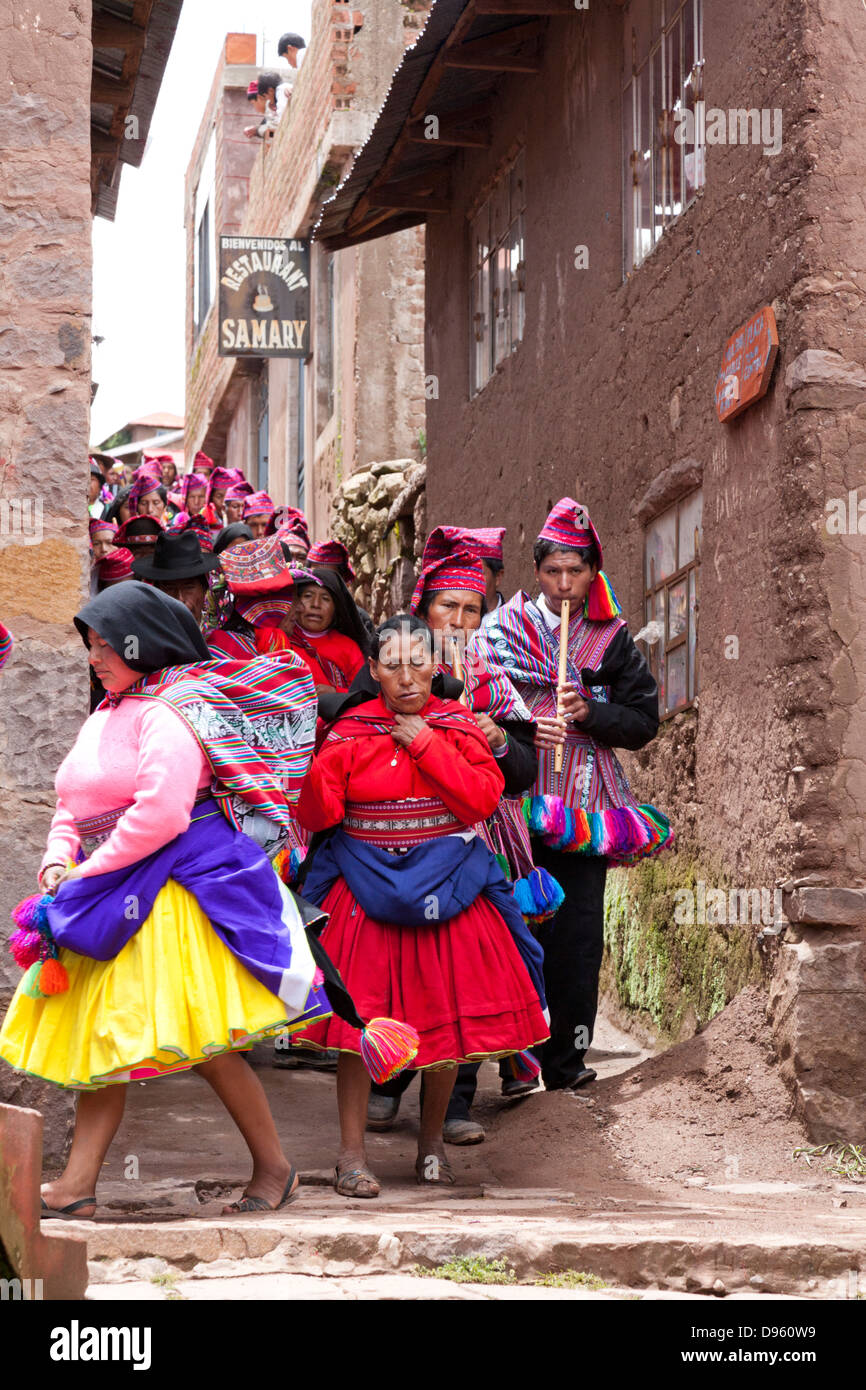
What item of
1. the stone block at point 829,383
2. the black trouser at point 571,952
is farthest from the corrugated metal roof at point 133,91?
the black trouser at point 571,952

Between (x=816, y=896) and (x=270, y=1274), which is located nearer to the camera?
(x=270, y=1274)

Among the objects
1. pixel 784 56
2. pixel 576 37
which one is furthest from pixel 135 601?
pixel 576 37

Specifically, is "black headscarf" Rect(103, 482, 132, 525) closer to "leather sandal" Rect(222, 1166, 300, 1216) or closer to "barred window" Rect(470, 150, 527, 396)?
"barred window" Rect(470, 150, 527, 396)

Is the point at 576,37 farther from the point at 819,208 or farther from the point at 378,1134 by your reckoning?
the point at 378,1134

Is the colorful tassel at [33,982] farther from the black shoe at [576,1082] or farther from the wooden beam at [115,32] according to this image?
the wooden beam at [115,32]

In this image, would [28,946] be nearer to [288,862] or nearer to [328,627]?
[288,862]

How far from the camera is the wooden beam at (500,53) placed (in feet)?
33.3

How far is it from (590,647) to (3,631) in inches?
90.9

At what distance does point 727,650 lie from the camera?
682 centimetres

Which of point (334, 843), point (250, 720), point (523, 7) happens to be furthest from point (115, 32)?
point (250, 720)

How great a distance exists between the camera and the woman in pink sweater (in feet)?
14.1

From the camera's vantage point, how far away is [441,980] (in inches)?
203

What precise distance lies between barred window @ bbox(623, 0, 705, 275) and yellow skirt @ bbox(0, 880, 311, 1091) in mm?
4416

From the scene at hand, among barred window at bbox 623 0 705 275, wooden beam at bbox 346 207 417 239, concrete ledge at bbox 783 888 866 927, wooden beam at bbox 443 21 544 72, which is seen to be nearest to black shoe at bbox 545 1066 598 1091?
concrete ledge at bbox 783 888 866 927
